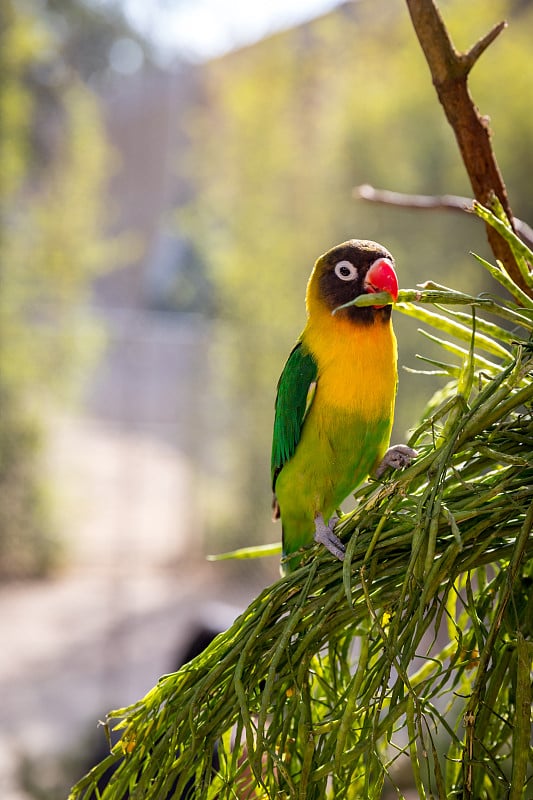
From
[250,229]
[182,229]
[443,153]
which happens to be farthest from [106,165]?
[443,153]

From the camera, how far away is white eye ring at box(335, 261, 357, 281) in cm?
53

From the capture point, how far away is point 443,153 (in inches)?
90.4

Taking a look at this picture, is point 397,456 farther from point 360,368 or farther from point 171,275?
point 171,275

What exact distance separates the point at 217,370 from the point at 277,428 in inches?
94.7

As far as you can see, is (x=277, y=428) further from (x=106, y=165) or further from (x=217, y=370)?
(x=106, y=165)

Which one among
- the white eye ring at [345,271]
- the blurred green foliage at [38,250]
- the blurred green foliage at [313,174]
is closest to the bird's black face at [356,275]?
the white eye ring at [345,271]

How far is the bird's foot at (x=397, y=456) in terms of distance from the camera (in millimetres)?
478

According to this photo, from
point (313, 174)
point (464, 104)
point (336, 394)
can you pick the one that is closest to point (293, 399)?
point (336, 394)

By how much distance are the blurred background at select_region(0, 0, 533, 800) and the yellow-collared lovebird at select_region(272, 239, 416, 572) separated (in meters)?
1.64

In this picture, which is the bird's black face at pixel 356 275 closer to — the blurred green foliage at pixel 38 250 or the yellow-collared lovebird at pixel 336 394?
the yellow-collared lovebird at pixel 336 394

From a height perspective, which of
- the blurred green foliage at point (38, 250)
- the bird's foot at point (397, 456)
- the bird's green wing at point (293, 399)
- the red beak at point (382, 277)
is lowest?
the bird's foot at point (397, 456)

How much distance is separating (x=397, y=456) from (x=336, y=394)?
0.07 meters

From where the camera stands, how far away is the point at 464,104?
48cm

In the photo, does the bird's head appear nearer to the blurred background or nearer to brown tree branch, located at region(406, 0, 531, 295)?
brown tree branch, located at region(406, 0, 531, 295)
